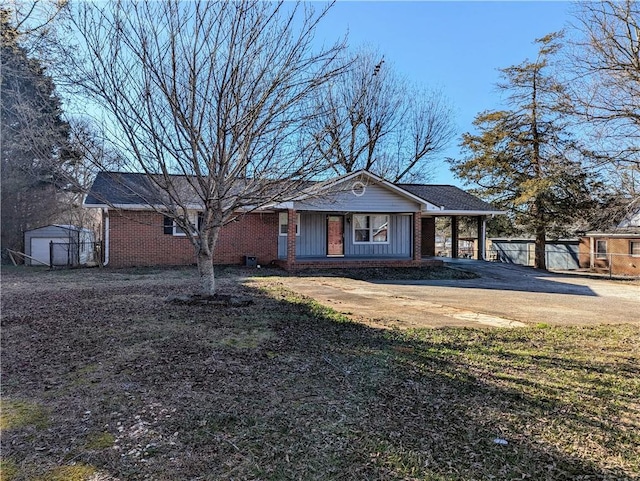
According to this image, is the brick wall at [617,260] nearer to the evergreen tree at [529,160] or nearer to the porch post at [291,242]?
the evergreen tree at [529,160]

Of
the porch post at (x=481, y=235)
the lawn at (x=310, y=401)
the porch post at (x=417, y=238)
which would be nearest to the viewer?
the lawn at (x=310, y=401)

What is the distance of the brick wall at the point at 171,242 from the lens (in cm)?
1571

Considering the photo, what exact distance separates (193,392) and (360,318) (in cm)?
386

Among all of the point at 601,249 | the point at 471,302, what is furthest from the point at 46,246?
the point at 601,249

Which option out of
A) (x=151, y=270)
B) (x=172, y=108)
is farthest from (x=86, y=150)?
(x=151, y=270)

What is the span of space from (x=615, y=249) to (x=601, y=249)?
0.85 metres

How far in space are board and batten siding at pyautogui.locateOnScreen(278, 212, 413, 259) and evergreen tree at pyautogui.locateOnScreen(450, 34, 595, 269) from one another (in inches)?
238

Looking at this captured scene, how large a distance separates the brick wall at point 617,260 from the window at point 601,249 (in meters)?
0.18

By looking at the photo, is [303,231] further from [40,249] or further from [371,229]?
[40,249]

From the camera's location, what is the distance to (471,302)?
9.30 meters

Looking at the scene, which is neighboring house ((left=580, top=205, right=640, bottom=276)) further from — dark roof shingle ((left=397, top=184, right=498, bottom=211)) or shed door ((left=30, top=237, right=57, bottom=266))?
shed door ((left=30, top=237, right=57, bottom=266))

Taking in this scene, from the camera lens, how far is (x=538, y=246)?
70.7 feet

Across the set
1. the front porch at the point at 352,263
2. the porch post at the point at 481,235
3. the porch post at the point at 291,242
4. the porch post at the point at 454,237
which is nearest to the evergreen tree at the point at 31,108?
the porch post at the point at 291,242

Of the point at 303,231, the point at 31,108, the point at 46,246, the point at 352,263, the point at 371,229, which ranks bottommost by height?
the point at 352,263
